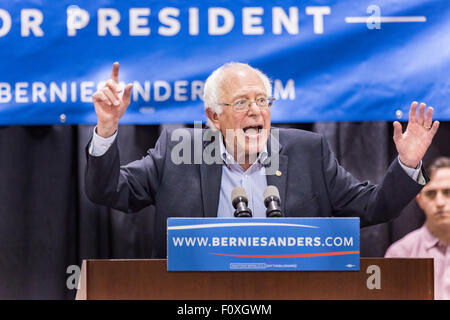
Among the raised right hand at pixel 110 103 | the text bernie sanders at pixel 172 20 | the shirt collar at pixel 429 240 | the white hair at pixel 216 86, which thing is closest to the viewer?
the raised right hand at pixel 110 103

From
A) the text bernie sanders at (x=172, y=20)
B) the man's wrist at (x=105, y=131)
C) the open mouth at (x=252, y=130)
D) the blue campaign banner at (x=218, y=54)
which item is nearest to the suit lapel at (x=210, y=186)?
the open mouth at (x=252, y=130)

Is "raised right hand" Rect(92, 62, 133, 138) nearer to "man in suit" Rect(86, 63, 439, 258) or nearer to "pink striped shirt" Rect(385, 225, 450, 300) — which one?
"man in suit" Rect(86, 63, 439, 258)

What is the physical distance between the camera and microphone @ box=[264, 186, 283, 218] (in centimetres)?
191

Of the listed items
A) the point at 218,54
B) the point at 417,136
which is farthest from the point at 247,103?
the point at 417,136

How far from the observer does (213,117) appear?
111 inches

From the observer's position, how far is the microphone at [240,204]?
1931 millimetres

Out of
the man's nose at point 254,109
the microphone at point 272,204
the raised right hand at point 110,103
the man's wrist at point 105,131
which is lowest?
the microphone at point 272,204

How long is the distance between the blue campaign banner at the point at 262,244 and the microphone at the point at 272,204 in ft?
0.24

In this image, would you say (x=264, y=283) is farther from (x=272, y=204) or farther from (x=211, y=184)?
(x=211, y=184)

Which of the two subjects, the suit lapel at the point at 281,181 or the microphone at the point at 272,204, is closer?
A: the microphone at the point at 272,204

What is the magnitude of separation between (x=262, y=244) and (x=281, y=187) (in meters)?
0.82

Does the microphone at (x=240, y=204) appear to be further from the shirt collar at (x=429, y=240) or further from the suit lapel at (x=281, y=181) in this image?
the shirt collar at (x=429, y=240)

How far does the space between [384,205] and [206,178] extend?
700 millimetres
